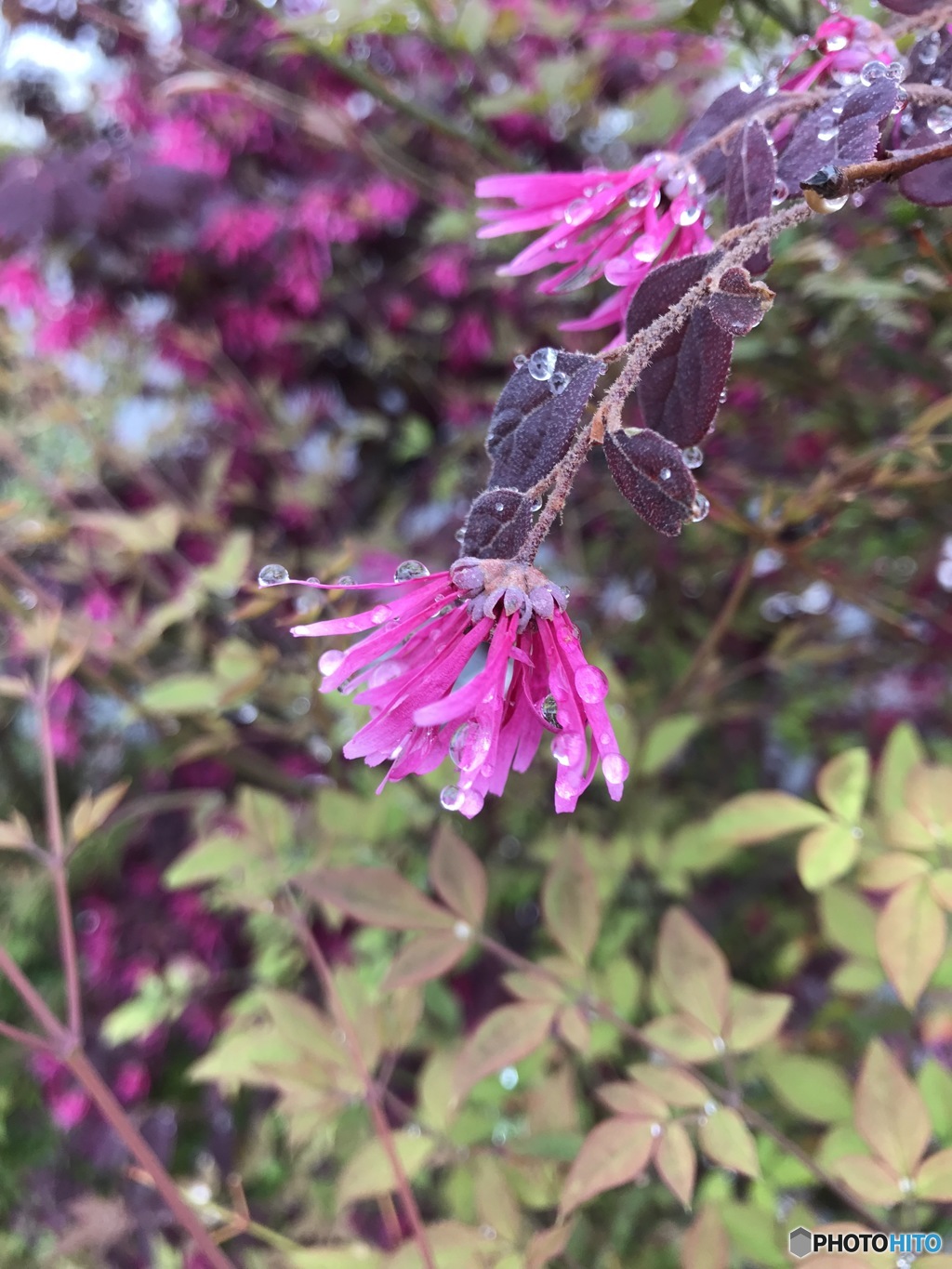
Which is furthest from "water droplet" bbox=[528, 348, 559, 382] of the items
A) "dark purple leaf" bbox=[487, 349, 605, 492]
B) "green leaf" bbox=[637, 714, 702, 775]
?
"green leaf" bbox=[637, 714, 702, 775]

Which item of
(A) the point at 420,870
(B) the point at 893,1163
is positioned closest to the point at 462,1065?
(B) the point at 893,1163

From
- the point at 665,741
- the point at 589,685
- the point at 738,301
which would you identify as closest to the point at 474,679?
the point at 589,685

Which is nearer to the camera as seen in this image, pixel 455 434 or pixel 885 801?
pixel 885 801

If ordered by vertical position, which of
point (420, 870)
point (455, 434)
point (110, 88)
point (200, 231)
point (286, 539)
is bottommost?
point (420, 870)

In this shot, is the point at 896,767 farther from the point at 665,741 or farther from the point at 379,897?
the point at 379,897

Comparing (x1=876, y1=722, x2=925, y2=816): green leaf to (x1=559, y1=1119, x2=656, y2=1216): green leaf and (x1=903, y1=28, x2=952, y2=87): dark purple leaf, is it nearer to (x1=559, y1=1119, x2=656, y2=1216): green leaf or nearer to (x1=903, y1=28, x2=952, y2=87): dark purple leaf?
(x1=559, y1=1119, x2=656, y2=1216): green leaf

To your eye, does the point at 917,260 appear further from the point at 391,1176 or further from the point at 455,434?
the point at 455,434
